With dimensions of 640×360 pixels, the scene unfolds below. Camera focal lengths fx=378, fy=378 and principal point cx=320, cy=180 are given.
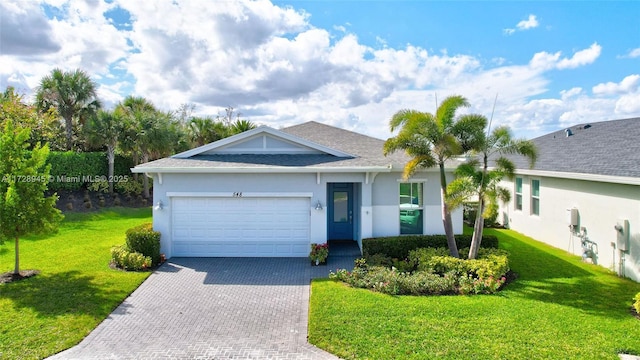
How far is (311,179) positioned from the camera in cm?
1323

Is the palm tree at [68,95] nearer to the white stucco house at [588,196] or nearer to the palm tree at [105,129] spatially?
the palm tree at [105,129]

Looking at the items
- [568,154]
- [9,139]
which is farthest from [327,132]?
[9,139]

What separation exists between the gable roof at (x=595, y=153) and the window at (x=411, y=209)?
5398mm

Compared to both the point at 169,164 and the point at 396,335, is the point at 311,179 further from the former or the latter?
the point at 396,335

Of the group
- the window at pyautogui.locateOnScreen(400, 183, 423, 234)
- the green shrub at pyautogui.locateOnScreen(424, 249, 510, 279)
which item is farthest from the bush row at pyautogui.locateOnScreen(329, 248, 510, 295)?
the window at pyautogui.locateOnScreen(400, 183, 423, 234)

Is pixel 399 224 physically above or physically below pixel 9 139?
below

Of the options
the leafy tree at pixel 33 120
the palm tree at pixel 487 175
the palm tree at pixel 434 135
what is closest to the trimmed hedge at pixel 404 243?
the palm tree at pixel 434 135

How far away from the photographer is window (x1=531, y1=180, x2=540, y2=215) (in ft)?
55.6

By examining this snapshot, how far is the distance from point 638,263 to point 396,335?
8464 mm

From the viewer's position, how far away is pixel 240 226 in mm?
13469

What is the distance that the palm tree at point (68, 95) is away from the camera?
85.5 ft

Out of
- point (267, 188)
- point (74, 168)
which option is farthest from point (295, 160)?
point (74, 168)

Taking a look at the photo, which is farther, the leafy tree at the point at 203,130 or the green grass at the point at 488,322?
the leafy tree at the point at 203,130

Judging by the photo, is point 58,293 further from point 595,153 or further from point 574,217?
point 595,153
